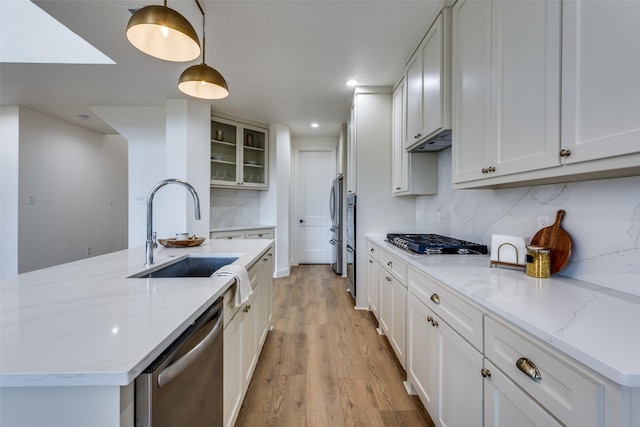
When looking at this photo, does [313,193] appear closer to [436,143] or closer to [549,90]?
[436,143]

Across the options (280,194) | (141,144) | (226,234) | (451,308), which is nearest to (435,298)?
(451,308)

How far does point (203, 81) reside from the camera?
165cm

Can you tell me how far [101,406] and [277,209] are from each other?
13.4 feet

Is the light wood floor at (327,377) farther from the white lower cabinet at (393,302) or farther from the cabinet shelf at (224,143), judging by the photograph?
the cabinet shelf at (224,143)

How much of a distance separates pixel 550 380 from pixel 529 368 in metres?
0.06

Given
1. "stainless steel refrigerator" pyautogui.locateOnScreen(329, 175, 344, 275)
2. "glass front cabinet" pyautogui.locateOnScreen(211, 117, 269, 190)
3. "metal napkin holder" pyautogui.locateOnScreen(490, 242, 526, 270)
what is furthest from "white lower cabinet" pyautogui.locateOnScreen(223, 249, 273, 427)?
"glass front cabinet" pyautogui.locateOnScreen(211, 117, 269, 190)

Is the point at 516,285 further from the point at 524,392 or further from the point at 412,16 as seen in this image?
the point at 412,16

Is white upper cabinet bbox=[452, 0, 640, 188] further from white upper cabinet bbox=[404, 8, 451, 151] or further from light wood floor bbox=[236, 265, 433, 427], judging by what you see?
light wood floor bbox=[236, 265, 433, 427]

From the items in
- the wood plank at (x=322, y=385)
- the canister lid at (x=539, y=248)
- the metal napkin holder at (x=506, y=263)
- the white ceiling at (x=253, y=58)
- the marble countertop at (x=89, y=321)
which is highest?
the white ceiling at (x=253, y=58)

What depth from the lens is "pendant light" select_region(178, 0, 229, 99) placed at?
165 centimetres

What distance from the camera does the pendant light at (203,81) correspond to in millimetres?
1651

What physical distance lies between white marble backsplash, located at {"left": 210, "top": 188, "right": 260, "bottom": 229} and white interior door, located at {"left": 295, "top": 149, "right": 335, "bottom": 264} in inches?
38.8

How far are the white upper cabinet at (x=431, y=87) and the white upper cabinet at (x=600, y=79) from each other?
0.89 meters

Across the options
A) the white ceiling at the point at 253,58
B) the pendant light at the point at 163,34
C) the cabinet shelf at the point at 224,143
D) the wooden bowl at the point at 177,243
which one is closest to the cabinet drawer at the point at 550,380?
the pendant light at the point at 163,34
